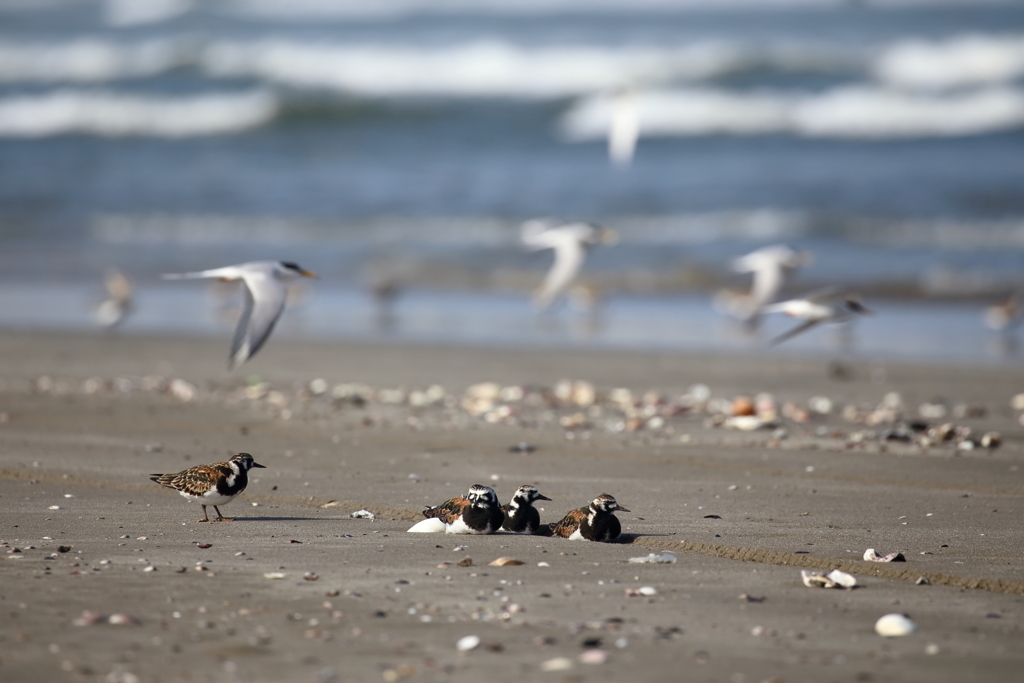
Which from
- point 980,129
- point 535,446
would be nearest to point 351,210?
point 980,129

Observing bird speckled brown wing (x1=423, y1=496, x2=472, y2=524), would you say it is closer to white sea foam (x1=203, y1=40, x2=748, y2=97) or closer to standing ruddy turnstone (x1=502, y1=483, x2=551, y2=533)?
standing ruddy turnstone (x1=502, y1=483, x2=551, y2=533)

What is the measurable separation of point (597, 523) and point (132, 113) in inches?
1582

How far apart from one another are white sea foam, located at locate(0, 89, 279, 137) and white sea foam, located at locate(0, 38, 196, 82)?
2.20 metres

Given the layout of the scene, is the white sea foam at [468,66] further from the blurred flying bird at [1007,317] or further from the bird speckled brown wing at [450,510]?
the bird speckled brown wing at [450,510]

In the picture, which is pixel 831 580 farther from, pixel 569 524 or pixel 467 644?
pixel 467 644

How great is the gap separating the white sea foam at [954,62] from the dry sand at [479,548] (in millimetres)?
26586

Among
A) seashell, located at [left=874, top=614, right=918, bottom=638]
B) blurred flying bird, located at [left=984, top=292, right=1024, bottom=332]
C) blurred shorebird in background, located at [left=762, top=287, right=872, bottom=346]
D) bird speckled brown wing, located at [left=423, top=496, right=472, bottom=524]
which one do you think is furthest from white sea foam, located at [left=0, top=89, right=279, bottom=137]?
seashell, located at [left=874, top=614, right=918, bottom=638]

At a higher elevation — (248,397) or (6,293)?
(6,293)

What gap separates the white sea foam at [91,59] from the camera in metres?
44.6

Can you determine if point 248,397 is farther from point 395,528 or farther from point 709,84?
point 709,84

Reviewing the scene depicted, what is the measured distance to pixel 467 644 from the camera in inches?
130

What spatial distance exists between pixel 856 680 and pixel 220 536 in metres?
2.58

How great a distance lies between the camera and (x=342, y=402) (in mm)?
8297

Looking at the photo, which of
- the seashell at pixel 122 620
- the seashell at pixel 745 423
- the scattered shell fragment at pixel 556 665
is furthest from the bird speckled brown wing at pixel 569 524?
the seashell at pixel 745 423
